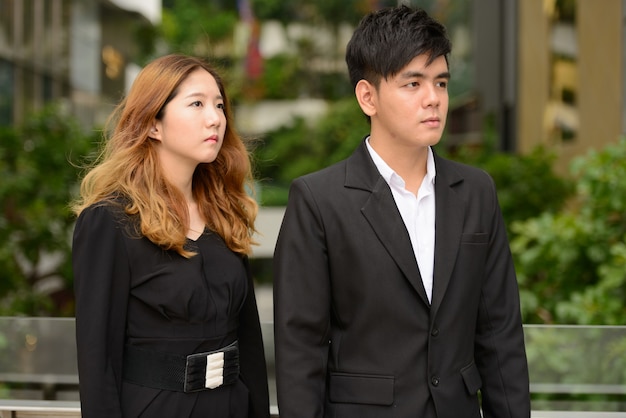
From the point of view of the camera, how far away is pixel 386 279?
7.57 feet

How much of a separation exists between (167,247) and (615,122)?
30.1 feet

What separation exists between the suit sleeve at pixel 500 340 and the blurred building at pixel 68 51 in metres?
8.30

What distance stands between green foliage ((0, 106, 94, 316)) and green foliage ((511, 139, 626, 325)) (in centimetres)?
489

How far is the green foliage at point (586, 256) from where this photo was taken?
4824mm

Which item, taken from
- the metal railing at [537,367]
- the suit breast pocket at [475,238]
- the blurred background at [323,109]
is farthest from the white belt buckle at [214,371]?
the blurred background at [323,109]

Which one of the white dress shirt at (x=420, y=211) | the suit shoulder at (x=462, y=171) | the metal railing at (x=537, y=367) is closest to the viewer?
the white dress shirt at (x=420, y=211)

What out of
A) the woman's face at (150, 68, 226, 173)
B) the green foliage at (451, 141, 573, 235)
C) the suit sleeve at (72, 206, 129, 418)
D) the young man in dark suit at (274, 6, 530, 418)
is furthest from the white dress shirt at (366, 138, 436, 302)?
the green foliage at (451, 141, 573, 235)

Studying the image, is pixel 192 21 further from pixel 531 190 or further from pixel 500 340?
pixel 500 340

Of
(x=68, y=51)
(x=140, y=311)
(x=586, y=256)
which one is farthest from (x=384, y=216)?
(x=68, y=51)

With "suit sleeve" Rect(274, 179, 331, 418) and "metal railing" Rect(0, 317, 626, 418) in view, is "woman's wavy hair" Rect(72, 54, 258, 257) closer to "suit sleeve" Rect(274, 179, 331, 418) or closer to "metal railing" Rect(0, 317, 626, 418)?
"suit sleeve" Rect(274, 179, 331, 418)

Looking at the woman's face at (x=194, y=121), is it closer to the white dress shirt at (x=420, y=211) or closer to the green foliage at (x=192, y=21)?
the white dress shirt at (x=420, y=211)

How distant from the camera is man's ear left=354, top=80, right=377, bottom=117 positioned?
8.02ft

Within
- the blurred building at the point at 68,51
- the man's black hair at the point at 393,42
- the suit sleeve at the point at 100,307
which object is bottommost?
the suit sleeve at the point at 100,307

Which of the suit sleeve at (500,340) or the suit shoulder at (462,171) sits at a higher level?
the suit shoulder at (462,171)
